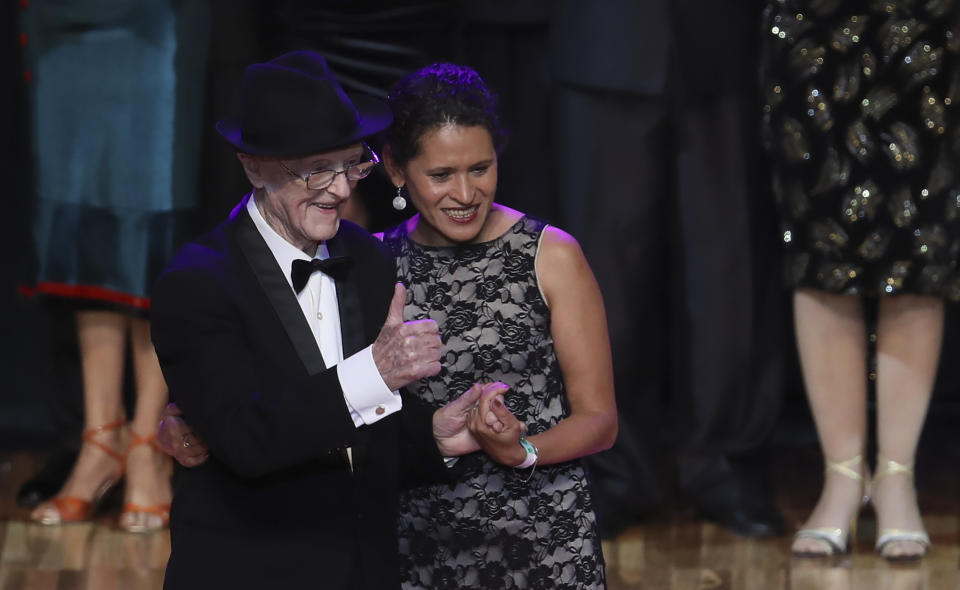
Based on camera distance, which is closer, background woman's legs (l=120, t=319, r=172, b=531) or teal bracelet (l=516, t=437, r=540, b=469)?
teal bracelet (l=516, t=437, r=540, b=469)

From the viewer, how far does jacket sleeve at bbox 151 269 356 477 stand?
79.7 inches

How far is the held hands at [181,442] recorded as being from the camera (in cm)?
219

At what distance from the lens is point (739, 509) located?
3.97 metres

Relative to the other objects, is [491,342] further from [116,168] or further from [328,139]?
[116,168]

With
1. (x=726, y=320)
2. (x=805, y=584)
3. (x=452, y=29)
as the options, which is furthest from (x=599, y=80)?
(x=805, y=584)

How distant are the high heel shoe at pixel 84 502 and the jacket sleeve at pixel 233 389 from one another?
6.73 ft

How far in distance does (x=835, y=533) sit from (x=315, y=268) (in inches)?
81.2

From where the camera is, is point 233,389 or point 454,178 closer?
point 233,389

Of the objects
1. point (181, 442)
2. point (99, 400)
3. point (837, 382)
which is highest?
point (181, 442)

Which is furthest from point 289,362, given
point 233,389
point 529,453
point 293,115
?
point 529,453

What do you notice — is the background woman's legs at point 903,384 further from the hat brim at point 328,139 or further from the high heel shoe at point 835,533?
the hat brim at point 328,139

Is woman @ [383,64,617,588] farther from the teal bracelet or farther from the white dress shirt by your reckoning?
the white dress shirt

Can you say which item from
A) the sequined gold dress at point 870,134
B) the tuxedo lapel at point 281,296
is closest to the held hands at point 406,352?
the tuxedo lapel at point 281,296

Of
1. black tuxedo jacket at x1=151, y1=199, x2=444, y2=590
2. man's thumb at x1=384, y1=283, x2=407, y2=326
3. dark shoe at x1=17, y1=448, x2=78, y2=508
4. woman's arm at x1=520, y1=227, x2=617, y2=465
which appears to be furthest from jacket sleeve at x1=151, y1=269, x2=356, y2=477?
dark shoe at x1=17, y1=448, x2=78, y2=508
